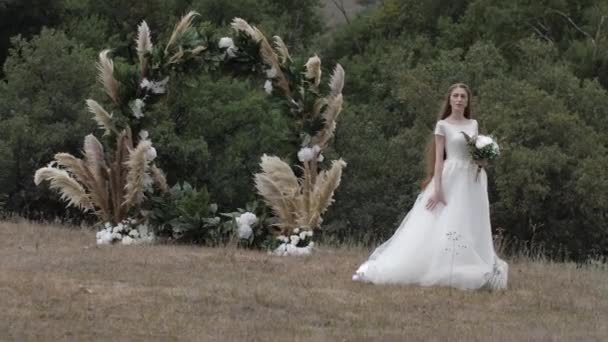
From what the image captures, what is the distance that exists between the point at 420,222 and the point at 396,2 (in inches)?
1726

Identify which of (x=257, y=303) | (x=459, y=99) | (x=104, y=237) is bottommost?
(x=257, y=303)

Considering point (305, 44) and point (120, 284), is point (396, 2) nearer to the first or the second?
point (305, 44)

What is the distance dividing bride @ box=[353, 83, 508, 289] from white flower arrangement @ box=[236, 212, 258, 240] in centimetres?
371

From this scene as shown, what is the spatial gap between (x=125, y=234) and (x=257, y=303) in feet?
19.5

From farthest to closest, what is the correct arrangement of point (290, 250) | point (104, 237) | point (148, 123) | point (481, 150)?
point (148, 123) → point (104, 237) → point (290, 250) → point (481, 150)

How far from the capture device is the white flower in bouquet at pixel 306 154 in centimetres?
1588

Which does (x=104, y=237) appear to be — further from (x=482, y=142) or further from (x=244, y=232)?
(x=482, y=142)

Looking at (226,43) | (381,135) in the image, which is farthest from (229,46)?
(381,135)

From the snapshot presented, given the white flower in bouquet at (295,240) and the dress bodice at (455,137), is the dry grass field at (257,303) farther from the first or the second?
the dress bodice at (455,137)

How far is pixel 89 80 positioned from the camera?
28281mm

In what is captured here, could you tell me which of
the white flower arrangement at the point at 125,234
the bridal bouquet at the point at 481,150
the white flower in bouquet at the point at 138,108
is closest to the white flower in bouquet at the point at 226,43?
the white flower in bouquet at the point at 138,108

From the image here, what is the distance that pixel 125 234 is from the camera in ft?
52.7

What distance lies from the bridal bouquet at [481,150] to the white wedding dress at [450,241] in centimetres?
8

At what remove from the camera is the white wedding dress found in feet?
39.2
